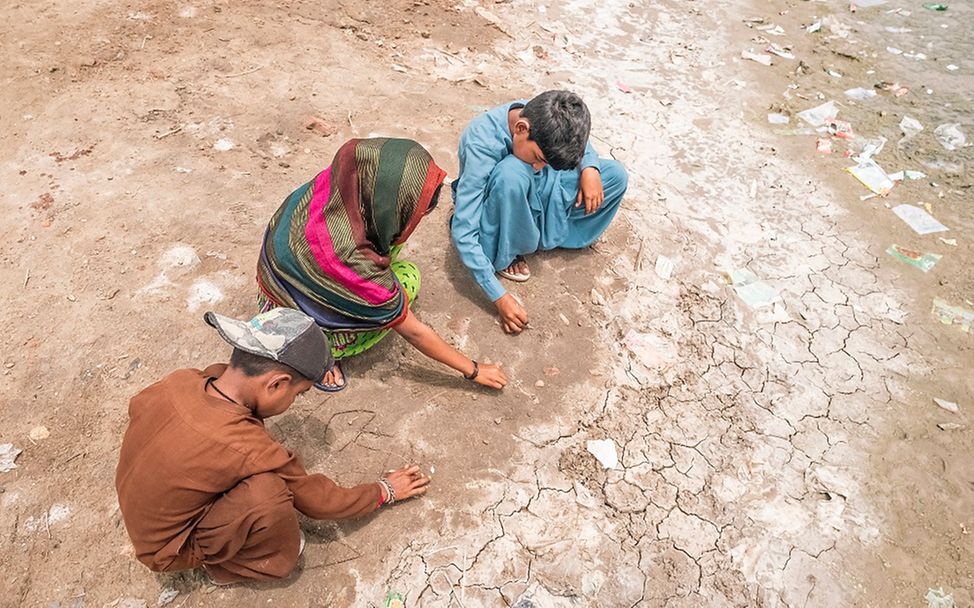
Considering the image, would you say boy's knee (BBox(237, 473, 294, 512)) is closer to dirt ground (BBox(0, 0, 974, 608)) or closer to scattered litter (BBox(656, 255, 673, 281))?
dirt ground (BBox(0, 0, 974, 608))

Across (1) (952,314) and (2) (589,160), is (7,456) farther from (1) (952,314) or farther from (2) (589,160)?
(1) (952,314)

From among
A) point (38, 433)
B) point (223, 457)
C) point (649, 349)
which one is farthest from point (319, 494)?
point (649, 349)

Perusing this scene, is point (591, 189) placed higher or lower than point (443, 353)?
higher

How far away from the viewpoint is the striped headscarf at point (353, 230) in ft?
6.53

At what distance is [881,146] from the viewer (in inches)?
169

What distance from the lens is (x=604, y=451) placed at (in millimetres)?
2508

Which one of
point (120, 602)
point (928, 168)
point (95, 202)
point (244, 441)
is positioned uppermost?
point (244, 441)

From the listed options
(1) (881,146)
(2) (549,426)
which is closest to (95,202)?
(2) (549,426)

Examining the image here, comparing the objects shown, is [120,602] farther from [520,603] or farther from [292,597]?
[520,603]

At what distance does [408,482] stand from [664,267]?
1896 millimetres

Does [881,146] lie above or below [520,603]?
above

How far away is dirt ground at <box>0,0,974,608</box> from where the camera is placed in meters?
2.17

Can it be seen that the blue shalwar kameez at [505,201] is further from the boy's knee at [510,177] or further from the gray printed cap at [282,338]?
the gray printed cap at [282,338]

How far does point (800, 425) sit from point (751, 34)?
4352 millimetres
